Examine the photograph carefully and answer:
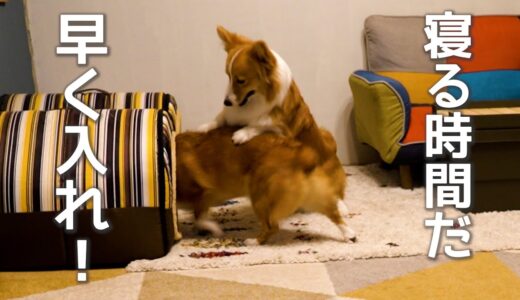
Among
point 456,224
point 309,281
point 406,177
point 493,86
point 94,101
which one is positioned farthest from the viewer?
point 493,86

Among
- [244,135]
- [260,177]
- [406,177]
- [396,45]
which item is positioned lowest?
[406,177]

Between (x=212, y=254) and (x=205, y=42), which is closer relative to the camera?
(x=212, y=254)

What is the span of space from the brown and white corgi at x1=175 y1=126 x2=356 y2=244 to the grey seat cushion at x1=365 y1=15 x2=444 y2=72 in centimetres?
104

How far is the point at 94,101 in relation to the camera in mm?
2393

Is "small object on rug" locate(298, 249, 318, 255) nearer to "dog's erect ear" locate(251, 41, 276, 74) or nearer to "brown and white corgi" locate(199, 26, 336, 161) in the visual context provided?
"brown and white corgi" locate(199, 26, 336, 161)

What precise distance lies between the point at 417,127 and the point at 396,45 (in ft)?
1.92

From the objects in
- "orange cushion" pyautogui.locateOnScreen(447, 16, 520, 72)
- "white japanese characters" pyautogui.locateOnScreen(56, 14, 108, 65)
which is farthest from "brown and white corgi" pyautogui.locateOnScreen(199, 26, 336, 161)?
"orange cushion" pyautogui.locateOnScreen(447, 16, 520, 72)

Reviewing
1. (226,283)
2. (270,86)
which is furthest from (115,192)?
(270,86)

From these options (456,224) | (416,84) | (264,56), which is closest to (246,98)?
(264,56)

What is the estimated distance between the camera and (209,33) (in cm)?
293

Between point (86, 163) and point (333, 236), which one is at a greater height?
point (86, 163)

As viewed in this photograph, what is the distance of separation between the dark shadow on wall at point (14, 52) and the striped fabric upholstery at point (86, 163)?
82 cm

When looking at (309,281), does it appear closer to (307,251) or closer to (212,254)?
(307,251)

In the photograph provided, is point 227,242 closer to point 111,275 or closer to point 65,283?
point 111,275
